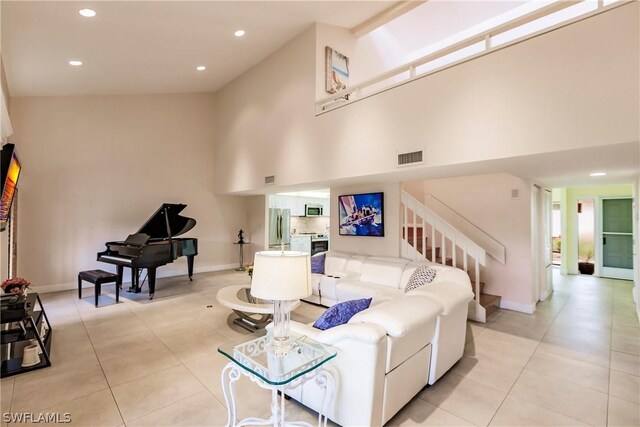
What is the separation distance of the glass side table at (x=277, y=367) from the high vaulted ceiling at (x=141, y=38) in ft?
13.7

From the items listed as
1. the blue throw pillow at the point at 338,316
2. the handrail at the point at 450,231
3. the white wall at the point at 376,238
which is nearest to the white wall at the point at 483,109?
the white wall at the point at 376,238

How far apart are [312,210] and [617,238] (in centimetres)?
782

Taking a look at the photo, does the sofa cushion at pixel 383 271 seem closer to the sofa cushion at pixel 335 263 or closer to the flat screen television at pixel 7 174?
the sofa cushion at pixel 335 263

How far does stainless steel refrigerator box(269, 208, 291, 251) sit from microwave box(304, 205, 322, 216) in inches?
41.1

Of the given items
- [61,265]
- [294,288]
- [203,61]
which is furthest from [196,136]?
[294,288]

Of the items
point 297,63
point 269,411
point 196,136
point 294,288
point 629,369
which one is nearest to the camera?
point 294,288

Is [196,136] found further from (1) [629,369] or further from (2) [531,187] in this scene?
(1) [629,369]

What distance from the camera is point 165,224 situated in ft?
19.5

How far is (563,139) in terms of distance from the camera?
2.72 m

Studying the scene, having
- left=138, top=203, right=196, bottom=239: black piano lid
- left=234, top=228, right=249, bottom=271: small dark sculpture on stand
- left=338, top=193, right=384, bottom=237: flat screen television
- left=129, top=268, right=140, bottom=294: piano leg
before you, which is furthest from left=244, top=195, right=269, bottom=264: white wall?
left=129, top=268, right=140, bottom=294: piano leg

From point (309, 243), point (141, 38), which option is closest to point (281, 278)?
point (141, 38)

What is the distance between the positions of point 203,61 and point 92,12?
224 centimetres

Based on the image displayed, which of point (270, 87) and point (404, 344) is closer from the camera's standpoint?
point (404, 344)

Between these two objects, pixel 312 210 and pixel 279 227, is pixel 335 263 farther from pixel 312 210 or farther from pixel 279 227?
pixel 312 210
